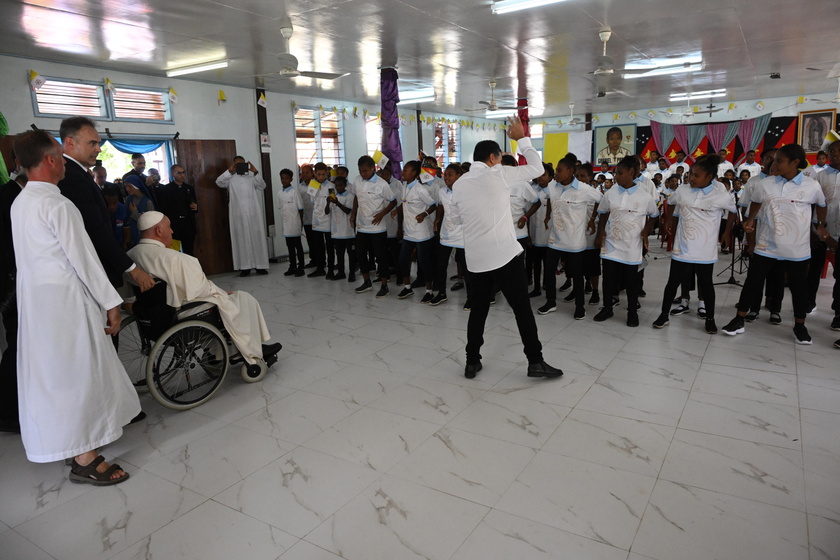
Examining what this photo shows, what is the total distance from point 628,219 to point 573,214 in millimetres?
586

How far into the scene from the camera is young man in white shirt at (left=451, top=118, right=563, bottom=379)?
329cm

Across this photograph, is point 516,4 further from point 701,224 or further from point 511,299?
point 511,299

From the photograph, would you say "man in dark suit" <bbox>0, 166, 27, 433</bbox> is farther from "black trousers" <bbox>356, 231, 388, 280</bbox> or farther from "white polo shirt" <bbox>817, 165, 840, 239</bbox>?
"white polo shirt" <bbox>817, 165, 840, 239</bbox>

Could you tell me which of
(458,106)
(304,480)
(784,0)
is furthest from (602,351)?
(458,106)

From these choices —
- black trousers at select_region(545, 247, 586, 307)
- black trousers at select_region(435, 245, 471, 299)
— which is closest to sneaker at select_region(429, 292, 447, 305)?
black trousers at select_region(435, 245, 471, 299)

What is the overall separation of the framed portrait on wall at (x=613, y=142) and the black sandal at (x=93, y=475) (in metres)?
14.4

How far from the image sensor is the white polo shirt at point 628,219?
14.8ft

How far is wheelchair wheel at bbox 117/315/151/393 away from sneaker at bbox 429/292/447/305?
2823 millimetres

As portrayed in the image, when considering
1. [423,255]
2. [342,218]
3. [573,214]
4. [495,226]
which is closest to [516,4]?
[573,214]

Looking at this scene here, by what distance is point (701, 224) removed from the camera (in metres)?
4.28

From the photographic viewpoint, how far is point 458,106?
41.0 ft

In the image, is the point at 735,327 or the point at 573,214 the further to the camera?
Result: the point at 573,214

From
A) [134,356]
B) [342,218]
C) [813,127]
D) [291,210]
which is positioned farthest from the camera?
[813,127]

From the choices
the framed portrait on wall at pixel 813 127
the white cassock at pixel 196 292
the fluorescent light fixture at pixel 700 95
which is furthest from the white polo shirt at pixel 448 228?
the framed portrait on wall at pixel 813 127
